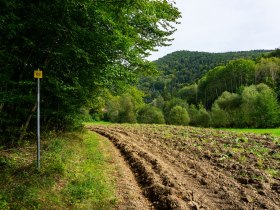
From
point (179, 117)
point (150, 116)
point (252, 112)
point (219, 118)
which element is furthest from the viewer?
point (150, 116)

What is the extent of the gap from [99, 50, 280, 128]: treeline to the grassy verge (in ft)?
37.3

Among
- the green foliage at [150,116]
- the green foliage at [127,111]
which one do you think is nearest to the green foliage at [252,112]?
the green foliage at [150,116]

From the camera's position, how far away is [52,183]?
7.67 metres

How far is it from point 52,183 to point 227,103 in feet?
228

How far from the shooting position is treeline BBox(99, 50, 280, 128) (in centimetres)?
5784

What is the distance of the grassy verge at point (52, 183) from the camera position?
6603 mm

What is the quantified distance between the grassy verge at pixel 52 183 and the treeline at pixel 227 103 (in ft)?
37.3

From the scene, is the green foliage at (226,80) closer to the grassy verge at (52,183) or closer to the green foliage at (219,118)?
the green foliage at (219,118)

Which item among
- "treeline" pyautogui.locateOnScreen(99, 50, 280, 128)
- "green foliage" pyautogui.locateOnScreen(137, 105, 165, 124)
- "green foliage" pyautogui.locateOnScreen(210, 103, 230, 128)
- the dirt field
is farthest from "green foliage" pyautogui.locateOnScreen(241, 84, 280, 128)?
the dirt field

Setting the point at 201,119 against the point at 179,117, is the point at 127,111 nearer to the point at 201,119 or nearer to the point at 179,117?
the point at 179,117

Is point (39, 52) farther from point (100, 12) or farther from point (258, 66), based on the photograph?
point (258, 66)

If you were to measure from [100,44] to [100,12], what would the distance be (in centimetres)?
129

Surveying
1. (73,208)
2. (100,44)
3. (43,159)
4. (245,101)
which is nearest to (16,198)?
(73,208)

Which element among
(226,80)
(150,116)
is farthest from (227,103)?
(226,80)
